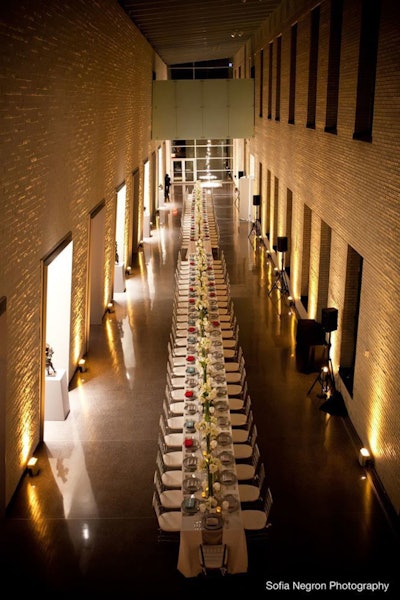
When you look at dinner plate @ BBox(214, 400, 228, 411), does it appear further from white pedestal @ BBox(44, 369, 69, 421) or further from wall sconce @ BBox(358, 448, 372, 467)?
white pedestal @ BBox(44, 369, 69, 421)

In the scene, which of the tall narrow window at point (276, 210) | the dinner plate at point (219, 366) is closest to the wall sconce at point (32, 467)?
the dinner plate at point (219, 366)

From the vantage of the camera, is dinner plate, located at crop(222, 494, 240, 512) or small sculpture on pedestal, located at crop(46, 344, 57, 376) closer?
dinner plate, located at crop(222, 494, 240, 512)

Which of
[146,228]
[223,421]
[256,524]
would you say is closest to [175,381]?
[223,421]

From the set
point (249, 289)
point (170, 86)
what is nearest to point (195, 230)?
point (249, 289)

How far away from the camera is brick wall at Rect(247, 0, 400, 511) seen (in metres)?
8.46

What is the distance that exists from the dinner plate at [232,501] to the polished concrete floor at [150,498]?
2.16 ft

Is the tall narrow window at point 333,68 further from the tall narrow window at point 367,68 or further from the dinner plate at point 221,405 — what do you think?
the dinner plate at point 221,405

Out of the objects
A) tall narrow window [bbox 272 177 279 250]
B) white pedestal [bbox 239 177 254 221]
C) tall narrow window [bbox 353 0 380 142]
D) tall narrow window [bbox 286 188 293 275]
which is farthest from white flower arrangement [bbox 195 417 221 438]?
white pedestal [bbox 239 177 254 221]

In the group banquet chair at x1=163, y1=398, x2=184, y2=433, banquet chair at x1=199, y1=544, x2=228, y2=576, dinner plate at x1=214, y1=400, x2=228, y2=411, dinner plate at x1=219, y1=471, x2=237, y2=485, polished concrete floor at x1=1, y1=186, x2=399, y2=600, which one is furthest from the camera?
dinner plate at x1=214, y1=400, x2=228, y2=411

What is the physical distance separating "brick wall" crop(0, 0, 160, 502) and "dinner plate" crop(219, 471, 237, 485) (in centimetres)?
280

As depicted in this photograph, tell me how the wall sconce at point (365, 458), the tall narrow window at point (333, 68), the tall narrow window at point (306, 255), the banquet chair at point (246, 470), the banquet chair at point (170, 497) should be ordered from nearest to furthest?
1. the banquet chair at point (170, 497)
2. the banquet chair at point (246, 470)
3. the wall sconce at point (365, 458)
4. the tall narrow window at point (333, 68)
5. the tall narrow window at point (306, 255)

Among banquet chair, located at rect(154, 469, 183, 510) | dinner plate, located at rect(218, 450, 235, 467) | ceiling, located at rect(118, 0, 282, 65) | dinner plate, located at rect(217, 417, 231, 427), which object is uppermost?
ceiling, located at rect(118, 0, 282, 65)

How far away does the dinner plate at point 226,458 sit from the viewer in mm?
8477

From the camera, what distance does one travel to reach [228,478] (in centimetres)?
815
